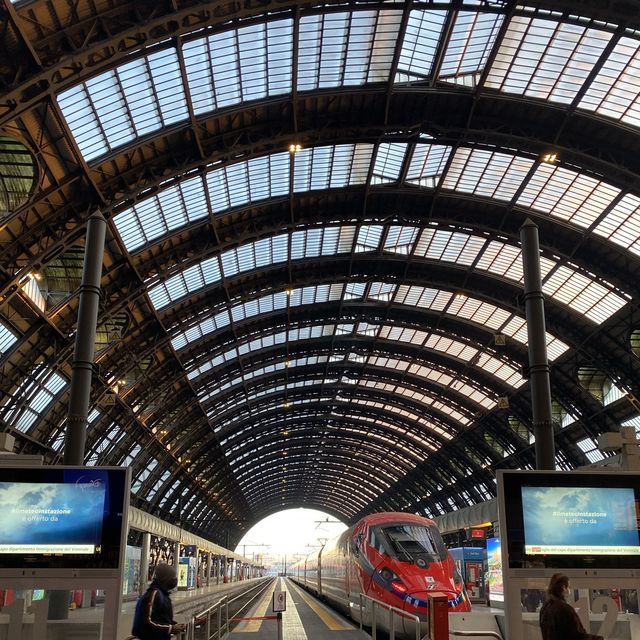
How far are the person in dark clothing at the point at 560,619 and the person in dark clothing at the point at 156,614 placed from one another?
15.5 ft

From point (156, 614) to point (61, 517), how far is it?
345 centimetres

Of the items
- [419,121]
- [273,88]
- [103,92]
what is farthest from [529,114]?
[103,92]

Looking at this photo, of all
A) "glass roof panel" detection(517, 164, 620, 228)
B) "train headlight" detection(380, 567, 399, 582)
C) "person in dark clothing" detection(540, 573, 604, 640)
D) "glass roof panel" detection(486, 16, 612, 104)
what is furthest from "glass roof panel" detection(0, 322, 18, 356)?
"person in dark clothing" detection(540, 573, 604, 640)

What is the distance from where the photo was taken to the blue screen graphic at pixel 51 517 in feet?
37.9

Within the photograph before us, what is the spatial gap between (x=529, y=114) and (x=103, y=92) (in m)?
17.0

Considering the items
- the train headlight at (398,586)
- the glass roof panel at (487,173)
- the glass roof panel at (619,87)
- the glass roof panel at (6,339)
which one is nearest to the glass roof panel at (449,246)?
the glass roof panel at (487,173)

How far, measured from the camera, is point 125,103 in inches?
985

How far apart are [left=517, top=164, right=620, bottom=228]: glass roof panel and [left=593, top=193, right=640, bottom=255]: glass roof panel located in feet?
1.62

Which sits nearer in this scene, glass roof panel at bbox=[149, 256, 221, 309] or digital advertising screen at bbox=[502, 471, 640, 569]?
digital advertising screen at bbox=[502, 471, 640, 569]

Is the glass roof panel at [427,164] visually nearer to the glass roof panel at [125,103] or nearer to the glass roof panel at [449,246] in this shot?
the glass roof panel at [449,246]

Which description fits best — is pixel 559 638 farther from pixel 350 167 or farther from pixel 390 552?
pixel 350 167

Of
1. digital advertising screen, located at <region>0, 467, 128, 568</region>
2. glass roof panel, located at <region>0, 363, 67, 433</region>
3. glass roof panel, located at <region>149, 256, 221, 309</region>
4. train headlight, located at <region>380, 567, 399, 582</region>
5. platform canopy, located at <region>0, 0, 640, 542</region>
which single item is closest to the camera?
digital advertising screen, located at <region>0, 467, 128, 568</region>

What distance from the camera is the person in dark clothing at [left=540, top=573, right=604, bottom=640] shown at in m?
8.62

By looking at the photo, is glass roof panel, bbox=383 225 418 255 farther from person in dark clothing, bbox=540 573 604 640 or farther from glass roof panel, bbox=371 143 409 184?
person in dark clothing, bbox=540 573 604 640
